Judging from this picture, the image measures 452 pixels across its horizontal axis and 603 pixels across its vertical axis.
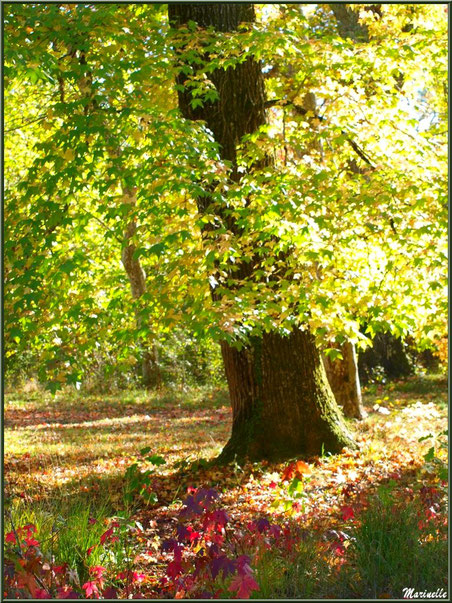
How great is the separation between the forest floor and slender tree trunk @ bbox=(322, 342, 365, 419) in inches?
18.1

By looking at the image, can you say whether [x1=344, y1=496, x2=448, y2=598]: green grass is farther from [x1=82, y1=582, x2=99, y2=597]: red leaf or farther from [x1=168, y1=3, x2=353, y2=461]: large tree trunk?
[x1=168, y1=3, x2=353, y2=461]: large tree trunk

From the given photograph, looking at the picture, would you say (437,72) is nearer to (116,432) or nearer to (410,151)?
(410,151)

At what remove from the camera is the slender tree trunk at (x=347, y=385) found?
11.4 metres

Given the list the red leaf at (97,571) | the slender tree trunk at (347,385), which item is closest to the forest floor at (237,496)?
the red leaf at (97,571)

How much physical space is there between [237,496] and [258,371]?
1.68 meters

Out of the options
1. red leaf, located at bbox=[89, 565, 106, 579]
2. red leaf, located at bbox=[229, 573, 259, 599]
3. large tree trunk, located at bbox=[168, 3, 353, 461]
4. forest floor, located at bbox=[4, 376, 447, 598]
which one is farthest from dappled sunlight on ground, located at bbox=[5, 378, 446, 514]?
red leaf, located at bbox=[229, 573, 259, 599]

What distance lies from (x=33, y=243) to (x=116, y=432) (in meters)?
7.66

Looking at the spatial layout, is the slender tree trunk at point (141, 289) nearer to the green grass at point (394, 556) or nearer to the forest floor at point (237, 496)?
the forest floor at point (237, 496)

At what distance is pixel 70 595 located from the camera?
10.7ft

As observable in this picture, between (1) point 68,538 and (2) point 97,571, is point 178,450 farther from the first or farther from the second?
(2) point 97,571

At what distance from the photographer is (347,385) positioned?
11430 millimetres

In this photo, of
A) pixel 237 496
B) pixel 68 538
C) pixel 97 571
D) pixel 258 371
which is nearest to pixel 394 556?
pixel 97 571

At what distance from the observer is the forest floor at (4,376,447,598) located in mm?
3895

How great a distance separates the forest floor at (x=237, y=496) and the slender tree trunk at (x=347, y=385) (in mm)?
459
